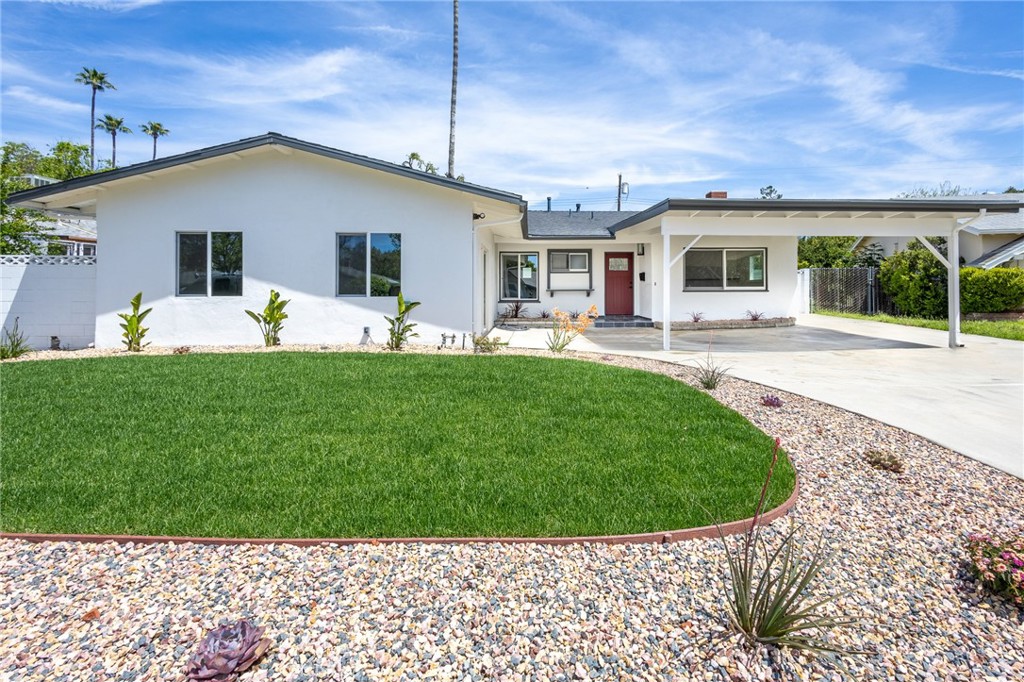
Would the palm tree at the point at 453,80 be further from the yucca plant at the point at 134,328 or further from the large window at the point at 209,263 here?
the yucca plant at the point at 134,328

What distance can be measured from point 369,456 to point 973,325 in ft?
56.6

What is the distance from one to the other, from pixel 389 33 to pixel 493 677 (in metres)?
14.9

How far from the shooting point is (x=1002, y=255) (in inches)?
729

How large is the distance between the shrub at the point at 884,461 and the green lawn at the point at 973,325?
458 inches

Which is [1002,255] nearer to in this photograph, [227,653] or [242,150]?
[242,150]

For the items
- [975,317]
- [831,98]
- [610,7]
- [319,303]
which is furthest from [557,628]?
[975,317]

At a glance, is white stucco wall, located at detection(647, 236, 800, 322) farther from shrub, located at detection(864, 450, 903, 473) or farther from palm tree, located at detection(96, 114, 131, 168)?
palm tree, located at detection(96, 114, 131, 168)

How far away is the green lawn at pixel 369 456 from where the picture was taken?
342 cm

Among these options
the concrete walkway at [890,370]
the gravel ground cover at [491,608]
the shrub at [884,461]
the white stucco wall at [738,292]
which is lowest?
the gravel ground cover at [491,608]

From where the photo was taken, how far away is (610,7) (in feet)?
38.2

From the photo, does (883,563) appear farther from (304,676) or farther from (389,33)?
(389,33)

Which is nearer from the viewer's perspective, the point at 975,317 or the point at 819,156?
the point at 975,317

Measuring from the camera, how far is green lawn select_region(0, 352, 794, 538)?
3416 mm

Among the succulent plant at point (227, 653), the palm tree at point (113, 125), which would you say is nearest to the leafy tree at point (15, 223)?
the succulent plant at point (227, 653)
